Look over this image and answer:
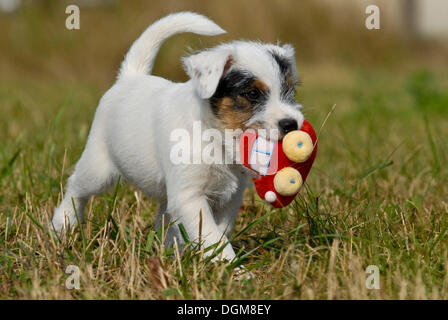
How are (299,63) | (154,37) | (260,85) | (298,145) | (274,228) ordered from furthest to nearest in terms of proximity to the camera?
(299,63) → (154,37) → (274,228) → (260,85) → (298,145)

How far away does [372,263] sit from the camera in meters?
2.56

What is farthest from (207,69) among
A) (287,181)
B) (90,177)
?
(90,177)

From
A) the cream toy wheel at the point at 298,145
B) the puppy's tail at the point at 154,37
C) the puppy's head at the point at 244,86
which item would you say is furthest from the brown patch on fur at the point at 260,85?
the puppy's tail at the point at 154,37

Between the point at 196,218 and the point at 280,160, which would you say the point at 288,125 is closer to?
the point at 280,160

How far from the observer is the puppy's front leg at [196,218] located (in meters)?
2.75

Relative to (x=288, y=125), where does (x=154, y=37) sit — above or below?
above

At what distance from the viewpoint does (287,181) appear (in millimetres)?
2562

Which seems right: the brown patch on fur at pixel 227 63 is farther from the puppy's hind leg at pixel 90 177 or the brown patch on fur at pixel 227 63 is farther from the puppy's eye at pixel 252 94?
the puppy's hind leg at pixel 90 177

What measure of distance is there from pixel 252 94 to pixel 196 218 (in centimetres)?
60

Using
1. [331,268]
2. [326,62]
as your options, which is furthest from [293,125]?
[326,62]

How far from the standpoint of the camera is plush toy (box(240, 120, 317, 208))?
2.53m

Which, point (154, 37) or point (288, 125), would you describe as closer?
point (288, 125)

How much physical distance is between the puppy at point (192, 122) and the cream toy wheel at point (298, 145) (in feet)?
0.19
